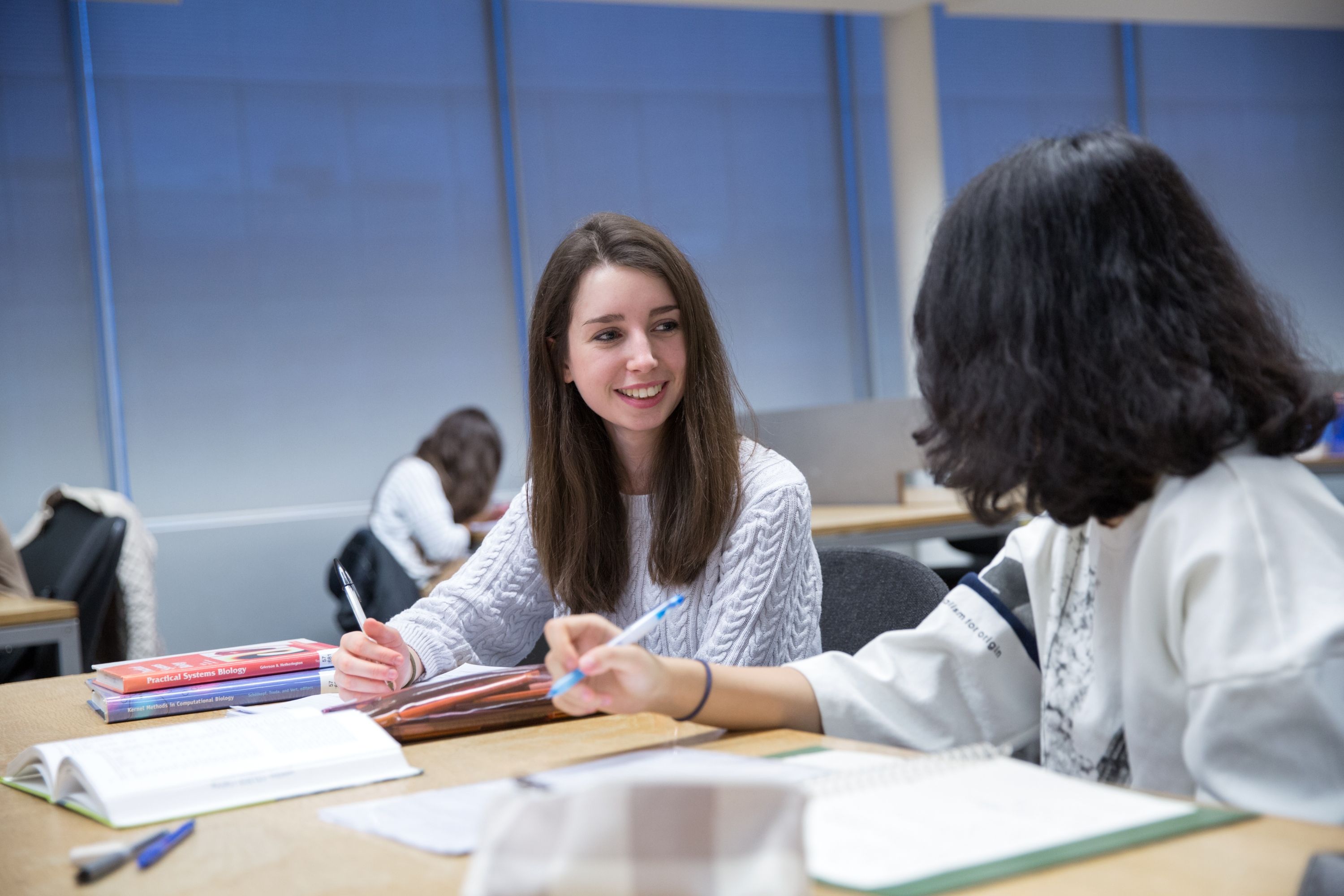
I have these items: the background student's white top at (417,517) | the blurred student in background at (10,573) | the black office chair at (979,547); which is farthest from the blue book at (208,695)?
the background student's white top at (417,517)

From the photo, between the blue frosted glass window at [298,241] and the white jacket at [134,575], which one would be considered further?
the blue frosted glass window at [298,241]

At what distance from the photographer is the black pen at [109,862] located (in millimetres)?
771

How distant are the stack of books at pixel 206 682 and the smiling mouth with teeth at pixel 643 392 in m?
0.49

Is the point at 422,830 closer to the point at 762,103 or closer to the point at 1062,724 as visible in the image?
the point at 1062,724

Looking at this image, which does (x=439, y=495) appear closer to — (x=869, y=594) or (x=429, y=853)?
(x=869, y=594)

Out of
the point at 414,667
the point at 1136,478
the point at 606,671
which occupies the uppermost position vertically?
the point at 1136,478

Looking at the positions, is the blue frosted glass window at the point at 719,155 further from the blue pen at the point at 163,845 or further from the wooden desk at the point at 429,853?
the blue pen at the point at 163,845

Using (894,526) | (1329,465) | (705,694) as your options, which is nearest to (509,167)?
(894,526)

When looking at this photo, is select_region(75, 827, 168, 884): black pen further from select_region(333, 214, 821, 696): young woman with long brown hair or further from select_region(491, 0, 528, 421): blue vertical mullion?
select_region(491, 0, 528, 421): blue vertical mullion

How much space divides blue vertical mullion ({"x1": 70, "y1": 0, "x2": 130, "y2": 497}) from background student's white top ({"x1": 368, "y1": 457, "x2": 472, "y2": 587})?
49.9 inches

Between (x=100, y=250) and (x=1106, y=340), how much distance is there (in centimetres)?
484

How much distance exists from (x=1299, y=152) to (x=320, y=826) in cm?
721

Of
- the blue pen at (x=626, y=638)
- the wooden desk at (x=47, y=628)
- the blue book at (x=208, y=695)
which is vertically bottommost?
the wooden desk at (x=47, y=628)

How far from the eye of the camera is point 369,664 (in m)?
1.36
